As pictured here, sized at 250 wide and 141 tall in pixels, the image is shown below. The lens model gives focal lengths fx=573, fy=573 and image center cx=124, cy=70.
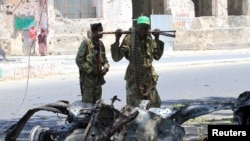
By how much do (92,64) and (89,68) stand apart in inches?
2.9

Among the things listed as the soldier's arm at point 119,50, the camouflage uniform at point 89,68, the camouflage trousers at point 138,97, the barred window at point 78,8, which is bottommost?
the camouflage trousers at point 138,97

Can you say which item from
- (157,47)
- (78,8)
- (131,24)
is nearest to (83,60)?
(157,47)

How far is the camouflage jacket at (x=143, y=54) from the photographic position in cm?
667

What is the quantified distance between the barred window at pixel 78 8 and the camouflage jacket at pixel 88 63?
22996 mm

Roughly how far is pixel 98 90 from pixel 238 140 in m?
3.25

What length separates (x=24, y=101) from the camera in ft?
39.5

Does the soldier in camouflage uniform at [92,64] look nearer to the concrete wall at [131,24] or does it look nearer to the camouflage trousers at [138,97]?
the camouflage trousers at [138,97]

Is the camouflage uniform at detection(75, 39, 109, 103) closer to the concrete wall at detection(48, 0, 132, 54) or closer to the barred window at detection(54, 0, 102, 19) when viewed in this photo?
the concrete wall at detection(48, 0, 132, 54)

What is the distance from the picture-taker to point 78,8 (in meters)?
30.2

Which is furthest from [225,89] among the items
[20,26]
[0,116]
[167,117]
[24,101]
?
[20,26]

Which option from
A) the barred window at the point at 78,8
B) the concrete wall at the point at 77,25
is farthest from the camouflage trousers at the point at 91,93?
the barred window at the point at 78,8

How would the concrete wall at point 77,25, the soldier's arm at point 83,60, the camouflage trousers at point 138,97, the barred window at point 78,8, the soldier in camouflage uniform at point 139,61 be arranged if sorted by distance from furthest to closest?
the barred window at point 78,8
the concrete wall at point 77,25
the soldier's arm at point 83,60
the camouflage trousers at point 138,97
the soldier in camouflage uniform at point 139,61

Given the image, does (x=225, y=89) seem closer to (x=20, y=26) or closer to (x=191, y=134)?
(x=191, y=134)

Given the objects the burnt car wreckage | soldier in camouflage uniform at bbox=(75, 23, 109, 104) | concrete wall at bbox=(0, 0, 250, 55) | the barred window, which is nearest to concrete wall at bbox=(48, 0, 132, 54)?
concrete wall at bbox=(0, 0, 250, 55)
